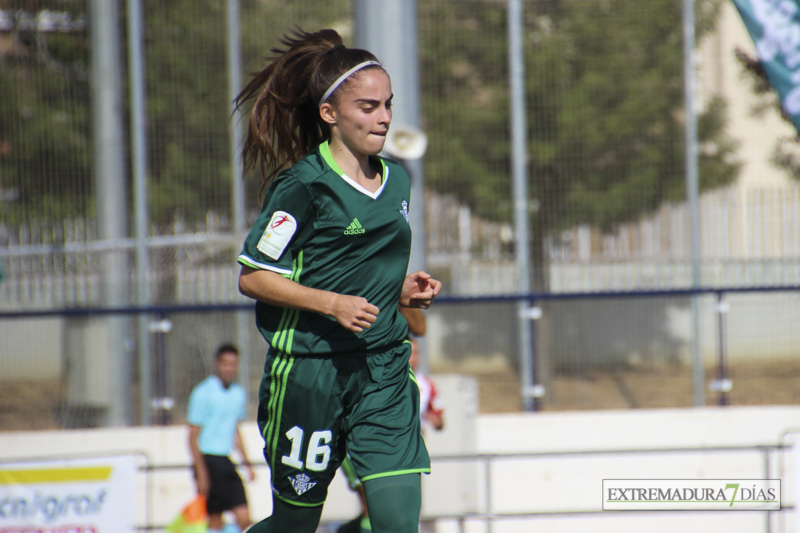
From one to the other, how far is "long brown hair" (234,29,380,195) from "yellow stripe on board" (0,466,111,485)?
138 inches

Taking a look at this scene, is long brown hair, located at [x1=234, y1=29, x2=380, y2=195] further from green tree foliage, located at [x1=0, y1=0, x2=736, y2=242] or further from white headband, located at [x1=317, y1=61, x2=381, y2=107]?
green tree foliage, located at [x1=0, y1=0, x2=736, y2=242]

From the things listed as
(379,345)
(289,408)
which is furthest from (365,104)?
(289,408)

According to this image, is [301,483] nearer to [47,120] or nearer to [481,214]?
[481,214]

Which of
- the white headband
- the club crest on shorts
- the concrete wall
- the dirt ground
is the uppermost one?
the white headband

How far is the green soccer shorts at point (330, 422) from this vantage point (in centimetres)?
296

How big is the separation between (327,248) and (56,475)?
3.86 m

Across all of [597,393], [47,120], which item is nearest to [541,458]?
[597,393]

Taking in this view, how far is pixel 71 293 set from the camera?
9297 millimetres

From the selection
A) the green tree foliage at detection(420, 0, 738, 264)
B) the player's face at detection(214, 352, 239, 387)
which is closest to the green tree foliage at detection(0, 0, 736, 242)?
the green tree foliage at detection(420, 0, 738, 264)

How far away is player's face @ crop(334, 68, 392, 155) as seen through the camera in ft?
9.75

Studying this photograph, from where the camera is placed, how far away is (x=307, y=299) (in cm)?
282

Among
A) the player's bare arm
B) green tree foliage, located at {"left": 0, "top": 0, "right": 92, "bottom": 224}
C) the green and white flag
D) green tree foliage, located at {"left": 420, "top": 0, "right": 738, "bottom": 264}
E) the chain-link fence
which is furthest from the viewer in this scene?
green tree foliage, located at {"left": 0, "top": 0, "right": 92, "bottom": 224}

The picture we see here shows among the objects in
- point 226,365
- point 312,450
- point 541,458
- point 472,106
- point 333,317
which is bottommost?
point 541,458

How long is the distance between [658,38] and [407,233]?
24.8ft
